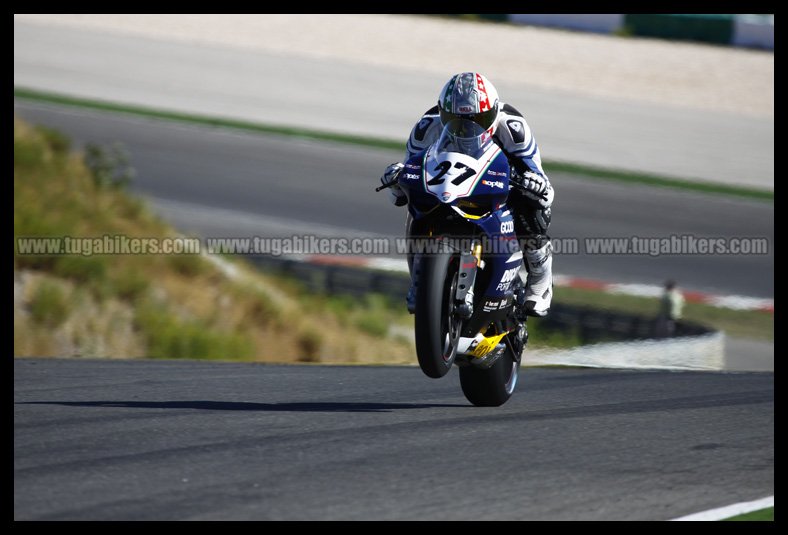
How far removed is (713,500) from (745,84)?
1230 inches

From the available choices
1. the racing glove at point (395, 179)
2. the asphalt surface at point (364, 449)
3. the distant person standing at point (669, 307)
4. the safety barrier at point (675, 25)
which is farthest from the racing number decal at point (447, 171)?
the safety barrier at point (675, 25)

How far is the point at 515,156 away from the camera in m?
6.53

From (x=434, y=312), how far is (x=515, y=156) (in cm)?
139

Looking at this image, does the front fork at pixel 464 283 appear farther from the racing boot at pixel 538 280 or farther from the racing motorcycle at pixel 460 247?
the racing boot at pixel 538 280

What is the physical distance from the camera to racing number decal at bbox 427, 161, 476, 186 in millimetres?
6023

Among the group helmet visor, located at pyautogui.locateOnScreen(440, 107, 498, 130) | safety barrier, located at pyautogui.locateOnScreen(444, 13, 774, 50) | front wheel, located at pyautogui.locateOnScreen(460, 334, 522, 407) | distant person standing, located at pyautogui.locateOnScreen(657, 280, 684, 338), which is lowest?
front wheel, located at pyautogui.locateOnScreen(460, 334, 522, 407)

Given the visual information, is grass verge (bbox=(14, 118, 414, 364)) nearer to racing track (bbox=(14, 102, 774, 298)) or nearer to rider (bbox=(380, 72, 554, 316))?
racing track (bbox=(14, 102, 774, 298))

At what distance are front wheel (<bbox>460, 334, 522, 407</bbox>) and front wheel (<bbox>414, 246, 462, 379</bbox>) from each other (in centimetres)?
86

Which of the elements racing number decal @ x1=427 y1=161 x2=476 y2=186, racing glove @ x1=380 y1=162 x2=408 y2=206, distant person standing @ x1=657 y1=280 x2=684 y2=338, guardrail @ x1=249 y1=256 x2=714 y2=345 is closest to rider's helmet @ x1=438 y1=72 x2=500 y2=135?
racing number decal @ x1=427 y1=161 x2=476 y2=186

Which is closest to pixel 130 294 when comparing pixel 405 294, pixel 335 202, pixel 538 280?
pixel 405 294

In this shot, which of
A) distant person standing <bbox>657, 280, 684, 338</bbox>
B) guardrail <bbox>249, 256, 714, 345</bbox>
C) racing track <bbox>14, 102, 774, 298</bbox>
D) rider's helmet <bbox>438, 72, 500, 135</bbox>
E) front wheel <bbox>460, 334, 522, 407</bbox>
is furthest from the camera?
racing track <bbox>14, 102, 774, 298</bbox>

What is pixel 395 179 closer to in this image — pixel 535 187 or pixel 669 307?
pixel 535 187

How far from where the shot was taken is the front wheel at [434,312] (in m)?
5.70
